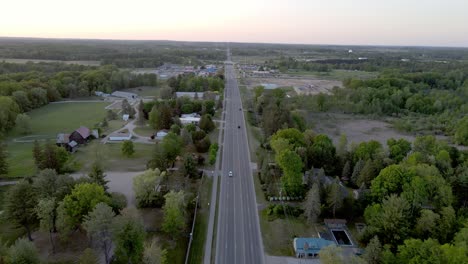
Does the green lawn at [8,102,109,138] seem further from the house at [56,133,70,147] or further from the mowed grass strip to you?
the mowed grass strip

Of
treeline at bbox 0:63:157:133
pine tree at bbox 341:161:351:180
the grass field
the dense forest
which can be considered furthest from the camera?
treeline at bbox 0:63:157:133

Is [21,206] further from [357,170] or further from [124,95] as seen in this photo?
[124,95]

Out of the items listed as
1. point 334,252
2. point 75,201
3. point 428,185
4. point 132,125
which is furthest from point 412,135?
point 75,201


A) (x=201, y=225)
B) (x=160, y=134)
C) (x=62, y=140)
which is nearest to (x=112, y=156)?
(x=62, y=140)

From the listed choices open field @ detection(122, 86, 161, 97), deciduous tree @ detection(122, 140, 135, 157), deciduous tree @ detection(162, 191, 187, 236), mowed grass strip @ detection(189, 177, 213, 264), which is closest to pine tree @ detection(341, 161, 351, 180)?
mowed grass strip @ detection(189, 177, 213, 264)

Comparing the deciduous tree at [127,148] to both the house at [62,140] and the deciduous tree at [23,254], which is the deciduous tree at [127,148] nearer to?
the house at [62,140]

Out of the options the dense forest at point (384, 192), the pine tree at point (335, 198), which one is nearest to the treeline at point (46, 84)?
the dense forest at point (384, 192)
